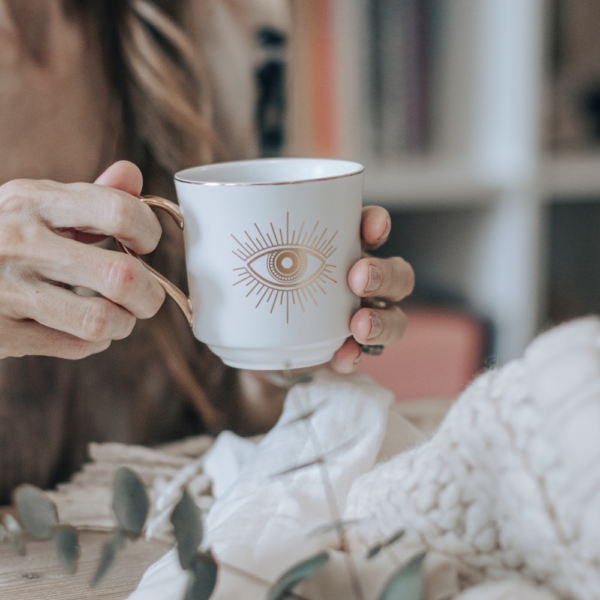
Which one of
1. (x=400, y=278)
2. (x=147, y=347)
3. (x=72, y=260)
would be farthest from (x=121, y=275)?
(x=147, y=347)

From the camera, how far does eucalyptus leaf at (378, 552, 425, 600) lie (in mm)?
234

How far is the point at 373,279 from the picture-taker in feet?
1.46

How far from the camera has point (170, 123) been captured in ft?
2.64

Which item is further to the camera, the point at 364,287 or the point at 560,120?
the point at 560,120

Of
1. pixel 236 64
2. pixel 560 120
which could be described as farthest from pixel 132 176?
pixel 560 120

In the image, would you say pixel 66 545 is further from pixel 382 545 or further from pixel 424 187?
pixel 424 187

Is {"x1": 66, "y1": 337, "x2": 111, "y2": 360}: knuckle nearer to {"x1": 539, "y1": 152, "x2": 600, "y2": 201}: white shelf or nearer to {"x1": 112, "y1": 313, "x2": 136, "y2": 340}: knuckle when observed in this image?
{"x1": 112, "y1": 313, "x2": 136, "y2": 340}: knuckle

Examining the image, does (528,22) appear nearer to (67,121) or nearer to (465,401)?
(67,121)

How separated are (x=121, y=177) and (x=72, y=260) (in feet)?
0.29

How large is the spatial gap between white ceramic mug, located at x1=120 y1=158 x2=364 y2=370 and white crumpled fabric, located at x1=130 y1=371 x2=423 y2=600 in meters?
0.05

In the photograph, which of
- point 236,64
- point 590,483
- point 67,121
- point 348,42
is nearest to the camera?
point 590,483

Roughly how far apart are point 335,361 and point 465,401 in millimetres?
228

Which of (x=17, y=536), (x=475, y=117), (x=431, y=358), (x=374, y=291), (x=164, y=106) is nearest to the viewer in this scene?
(x=17, y=536)

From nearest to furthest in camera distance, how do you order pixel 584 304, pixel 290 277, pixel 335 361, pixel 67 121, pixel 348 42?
pixel 290 277
pixel 335 361
pixel 67 121
pixel 348 42
pixel 584 304
